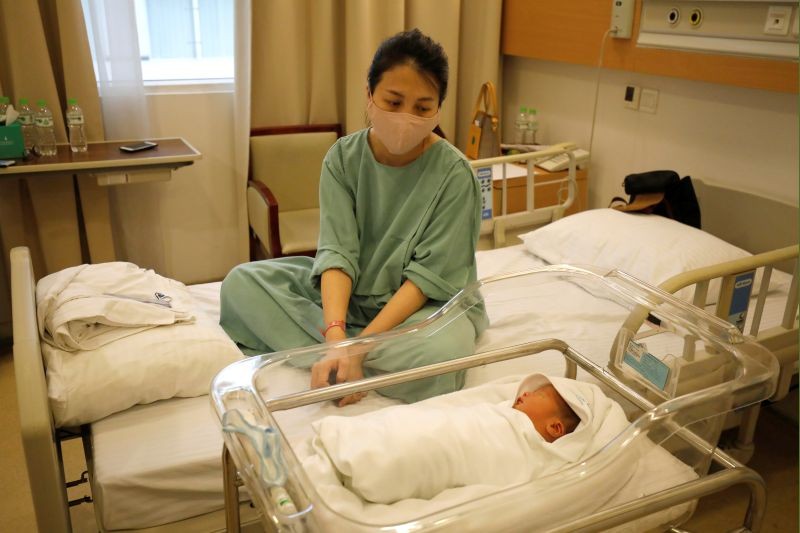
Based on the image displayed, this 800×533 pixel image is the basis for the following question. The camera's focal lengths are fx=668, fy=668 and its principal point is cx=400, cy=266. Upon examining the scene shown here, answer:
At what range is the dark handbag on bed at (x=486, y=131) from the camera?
3.38 metres

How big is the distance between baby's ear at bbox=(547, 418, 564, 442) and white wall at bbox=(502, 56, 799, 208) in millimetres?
1667

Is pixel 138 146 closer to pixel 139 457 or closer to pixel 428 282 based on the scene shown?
pixel 428 282

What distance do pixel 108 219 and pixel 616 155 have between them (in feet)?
8.20

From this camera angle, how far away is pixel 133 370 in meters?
1.60

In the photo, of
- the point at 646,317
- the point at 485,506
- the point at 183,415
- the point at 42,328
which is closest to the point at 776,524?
the point at 646,317

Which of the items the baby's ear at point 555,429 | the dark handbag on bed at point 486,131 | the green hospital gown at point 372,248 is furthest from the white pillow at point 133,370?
the dark handbag on bed at point 486,131

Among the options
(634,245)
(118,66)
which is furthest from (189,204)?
(634,245)

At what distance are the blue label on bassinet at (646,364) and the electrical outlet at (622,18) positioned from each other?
1.88m

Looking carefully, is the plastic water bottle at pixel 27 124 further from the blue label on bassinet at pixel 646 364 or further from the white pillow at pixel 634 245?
the blue label on bassinet at pixel 646 364

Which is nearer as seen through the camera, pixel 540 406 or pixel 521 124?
pixel 540 406

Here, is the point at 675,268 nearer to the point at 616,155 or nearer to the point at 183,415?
the point at 616,155

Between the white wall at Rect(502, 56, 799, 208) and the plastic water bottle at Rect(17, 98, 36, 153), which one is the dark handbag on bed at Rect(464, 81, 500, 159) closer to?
the white wall at Rect(502, 56, 799, 208)

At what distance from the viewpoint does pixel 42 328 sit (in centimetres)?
167

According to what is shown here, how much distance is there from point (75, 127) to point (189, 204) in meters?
0.82
